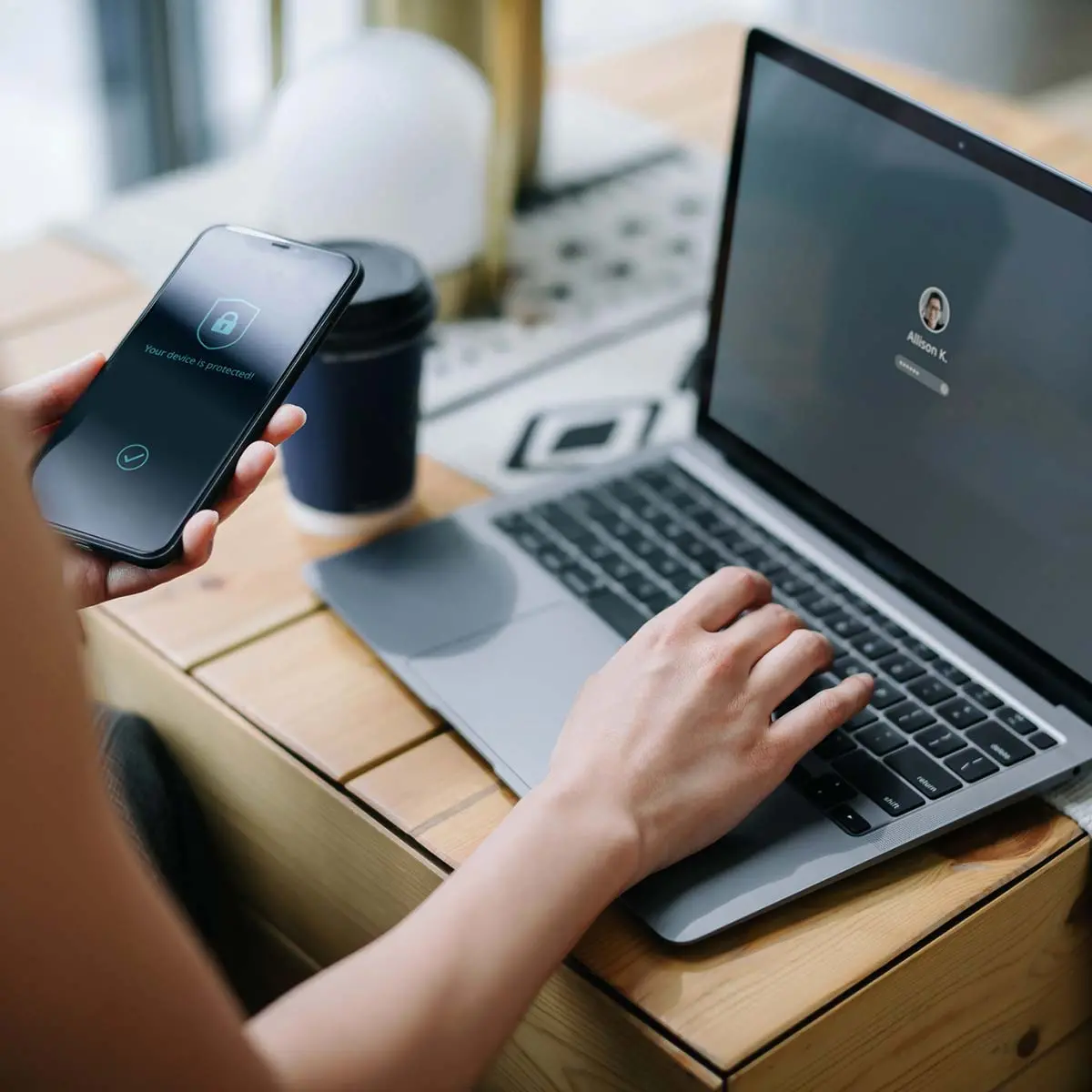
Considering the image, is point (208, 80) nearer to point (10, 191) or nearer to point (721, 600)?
point (10, 191)

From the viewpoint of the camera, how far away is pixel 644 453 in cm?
95

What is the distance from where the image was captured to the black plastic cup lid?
0.82 metres

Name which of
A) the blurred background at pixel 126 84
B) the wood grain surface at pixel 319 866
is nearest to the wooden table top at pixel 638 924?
the wood grain surface at pixel 319 866

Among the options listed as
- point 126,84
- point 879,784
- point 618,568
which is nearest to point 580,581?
point 618,568

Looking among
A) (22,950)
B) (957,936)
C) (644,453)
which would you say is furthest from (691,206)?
(22,950)

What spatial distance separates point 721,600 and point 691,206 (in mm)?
724

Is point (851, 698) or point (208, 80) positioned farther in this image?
point (208, 80)

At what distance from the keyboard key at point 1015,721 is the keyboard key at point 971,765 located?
32mm

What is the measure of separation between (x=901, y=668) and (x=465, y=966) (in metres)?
0.32

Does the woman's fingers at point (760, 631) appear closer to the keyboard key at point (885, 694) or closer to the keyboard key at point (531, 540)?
the keyboard key at point (885, 694)

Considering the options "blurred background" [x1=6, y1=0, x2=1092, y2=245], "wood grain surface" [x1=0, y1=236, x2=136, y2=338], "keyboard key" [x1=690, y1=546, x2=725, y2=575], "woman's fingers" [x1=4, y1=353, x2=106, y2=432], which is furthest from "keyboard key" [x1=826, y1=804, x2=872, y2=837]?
"blurred background" [x1=6, y1=0, x2=1092, y2=245]

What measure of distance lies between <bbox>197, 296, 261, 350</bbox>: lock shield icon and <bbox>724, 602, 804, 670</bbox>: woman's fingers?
32cm

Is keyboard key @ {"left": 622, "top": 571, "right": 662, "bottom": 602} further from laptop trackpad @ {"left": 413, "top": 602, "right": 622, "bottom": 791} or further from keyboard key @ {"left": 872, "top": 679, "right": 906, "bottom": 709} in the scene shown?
keyboard key @ {"left": 872, "top": 679, "right": 906, "bottom": 709}

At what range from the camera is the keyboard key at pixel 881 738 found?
0.70 m
